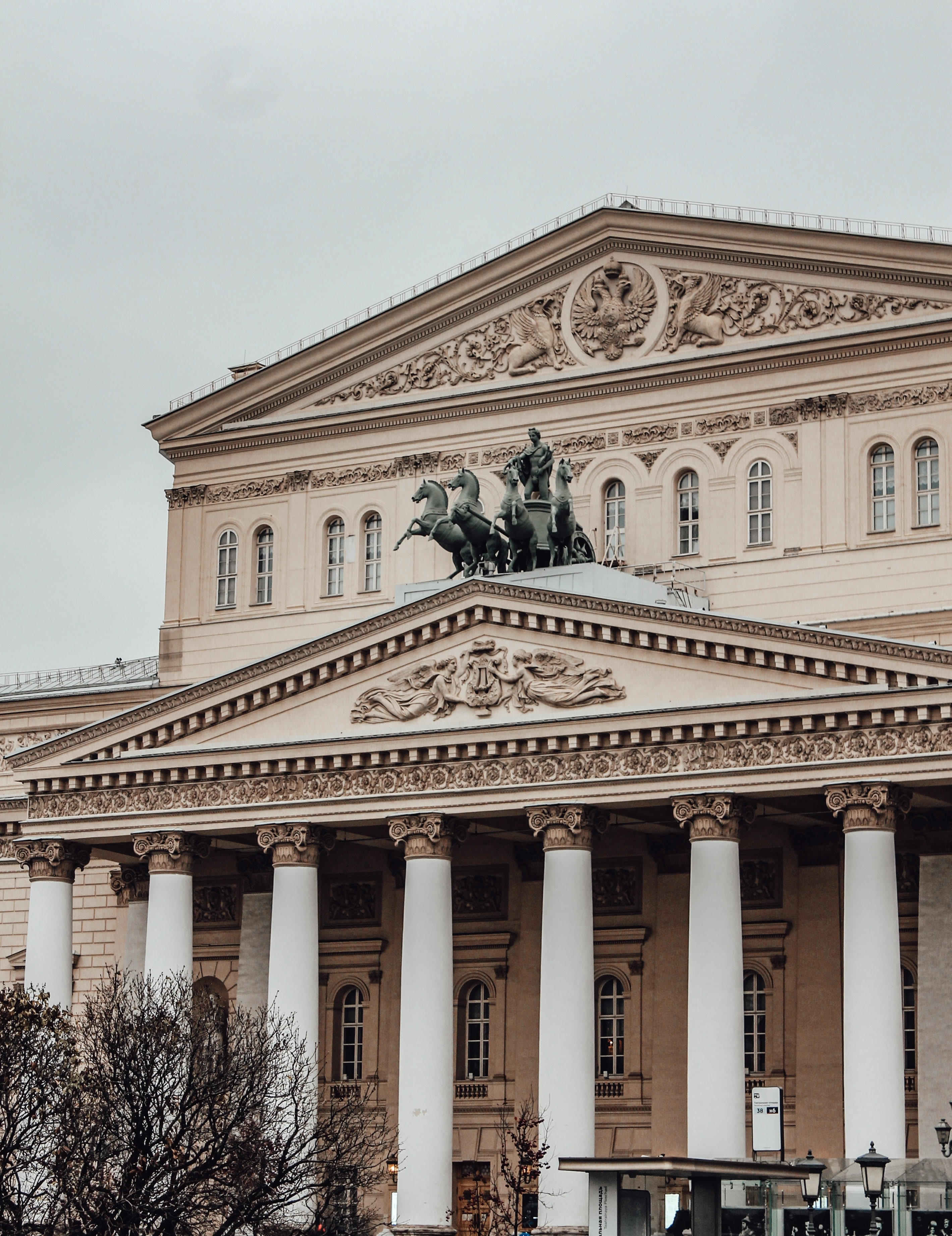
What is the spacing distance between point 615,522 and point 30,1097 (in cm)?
2163

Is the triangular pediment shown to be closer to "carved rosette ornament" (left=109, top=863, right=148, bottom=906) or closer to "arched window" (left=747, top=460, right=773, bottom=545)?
"carved rosette ornament" (left=109, top=863, right=148, bottom=906)

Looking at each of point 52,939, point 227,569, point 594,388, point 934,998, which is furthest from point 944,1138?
point 227,569

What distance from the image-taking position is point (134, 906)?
52.6m

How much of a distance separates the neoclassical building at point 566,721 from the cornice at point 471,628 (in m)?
0.07

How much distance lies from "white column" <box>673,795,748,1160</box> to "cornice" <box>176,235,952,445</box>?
1419 centimetres

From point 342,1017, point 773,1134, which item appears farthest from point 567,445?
point 773,1134

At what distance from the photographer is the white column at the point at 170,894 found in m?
48.0

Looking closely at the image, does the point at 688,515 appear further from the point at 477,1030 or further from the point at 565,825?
the point at 477,1030

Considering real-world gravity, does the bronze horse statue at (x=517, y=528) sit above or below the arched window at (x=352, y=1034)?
above

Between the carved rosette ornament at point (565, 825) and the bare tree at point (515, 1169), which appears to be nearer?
the bare tree at point (515, 1169)

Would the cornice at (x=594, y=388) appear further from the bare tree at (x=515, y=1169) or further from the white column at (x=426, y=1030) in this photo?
the bare tree at (x=515, y=1169)

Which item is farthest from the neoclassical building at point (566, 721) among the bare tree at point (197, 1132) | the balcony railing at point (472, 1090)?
the bare tree at point (197, 1132)

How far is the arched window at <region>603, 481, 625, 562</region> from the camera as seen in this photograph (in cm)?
5331

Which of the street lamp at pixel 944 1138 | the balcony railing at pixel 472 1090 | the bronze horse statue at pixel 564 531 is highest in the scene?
the bronze horse statue at pixel 564 531
